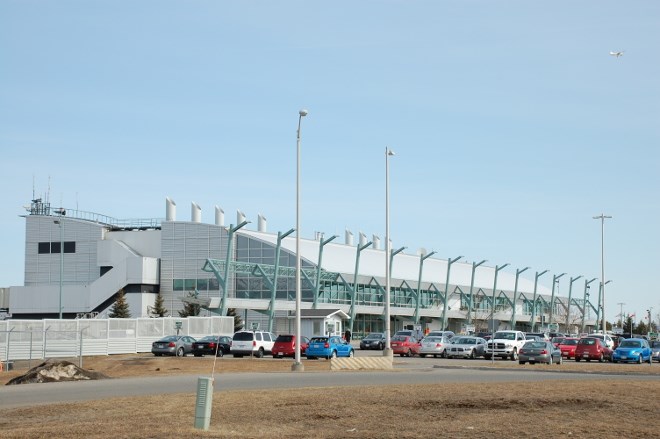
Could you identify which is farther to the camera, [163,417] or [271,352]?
[271,352]

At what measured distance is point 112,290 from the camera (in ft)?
315

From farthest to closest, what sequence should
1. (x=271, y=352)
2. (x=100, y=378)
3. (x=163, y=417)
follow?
(x=271, y=352) < (x=100, y=378) < (x=163, y=417)

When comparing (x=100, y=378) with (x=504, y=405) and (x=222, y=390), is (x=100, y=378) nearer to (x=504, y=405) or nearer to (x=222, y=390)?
(x=222, y=390)

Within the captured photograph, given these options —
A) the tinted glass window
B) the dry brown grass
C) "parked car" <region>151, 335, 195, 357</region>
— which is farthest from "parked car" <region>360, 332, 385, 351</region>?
the dry brown grass

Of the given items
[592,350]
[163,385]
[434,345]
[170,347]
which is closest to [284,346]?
[170,347]

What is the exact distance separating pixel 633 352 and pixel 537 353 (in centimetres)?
813

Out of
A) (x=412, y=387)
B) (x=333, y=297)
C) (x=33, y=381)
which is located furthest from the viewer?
(x=333, y=297)

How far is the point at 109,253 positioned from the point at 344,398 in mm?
82084

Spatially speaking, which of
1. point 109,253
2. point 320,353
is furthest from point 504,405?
point 109,253

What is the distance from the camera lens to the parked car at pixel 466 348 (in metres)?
A: 57.3

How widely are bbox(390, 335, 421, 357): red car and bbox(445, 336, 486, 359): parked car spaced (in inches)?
154

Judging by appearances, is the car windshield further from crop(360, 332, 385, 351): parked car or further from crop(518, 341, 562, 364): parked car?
crop(360, 332, 385, 351): parked car

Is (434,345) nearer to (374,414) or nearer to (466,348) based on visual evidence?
(466,348)

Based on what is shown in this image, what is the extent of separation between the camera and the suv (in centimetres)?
5738
